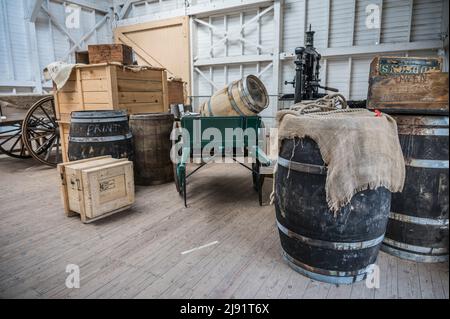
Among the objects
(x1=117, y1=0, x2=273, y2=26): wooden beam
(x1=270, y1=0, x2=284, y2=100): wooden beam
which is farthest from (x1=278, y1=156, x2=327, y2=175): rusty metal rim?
(x1=117, y1=0, x2=273, y2=26): wooden beam

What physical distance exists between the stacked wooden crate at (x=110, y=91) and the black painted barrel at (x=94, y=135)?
2.38ft

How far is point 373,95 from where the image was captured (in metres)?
2.02

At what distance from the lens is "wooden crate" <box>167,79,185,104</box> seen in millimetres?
5359

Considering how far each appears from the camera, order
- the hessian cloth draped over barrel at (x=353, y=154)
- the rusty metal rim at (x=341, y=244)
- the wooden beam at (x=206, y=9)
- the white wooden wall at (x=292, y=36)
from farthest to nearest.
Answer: the wooden beam at (x=206, y=9) < the white wooden wall at (x=292, y=36) < the rusty metal rim at (x=341, y=244) < the hessian cloth draped over barrel at (x=353, y=154)

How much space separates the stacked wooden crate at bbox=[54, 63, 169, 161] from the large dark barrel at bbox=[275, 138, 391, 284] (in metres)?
2.81

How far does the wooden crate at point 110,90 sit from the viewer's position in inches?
147

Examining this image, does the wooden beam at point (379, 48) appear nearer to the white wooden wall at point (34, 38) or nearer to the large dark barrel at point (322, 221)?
the large dark barrel at point (322, 221)

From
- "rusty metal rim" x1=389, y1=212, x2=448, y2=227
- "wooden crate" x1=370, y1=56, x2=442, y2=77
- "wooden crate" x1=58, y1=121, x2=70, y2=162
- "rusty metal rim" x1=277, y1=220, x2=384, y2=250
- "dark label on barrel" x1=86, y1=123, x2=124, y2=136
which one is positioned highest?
"wooden crate" x1=370, y1=56, x2=442, y2=77

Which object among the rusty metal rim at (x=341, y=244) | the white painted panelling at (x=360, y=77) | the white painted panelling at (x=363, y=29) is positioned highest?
the white painted panelling at (x=363, y=29)

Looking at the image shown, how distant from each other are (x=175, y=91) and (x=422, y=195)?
4.53 m

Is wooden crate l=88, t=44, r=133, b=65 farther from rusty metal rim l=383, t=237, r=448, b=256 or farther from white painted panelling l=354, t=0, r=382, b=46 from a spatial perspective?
white painted panelling l=354, t=0, r=382, b=46

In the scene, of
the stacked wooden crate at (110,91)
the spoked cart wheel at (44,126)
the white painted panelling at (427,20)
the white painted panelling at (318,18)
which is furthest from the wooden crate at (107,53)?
the white painted panelling at (427,20)
